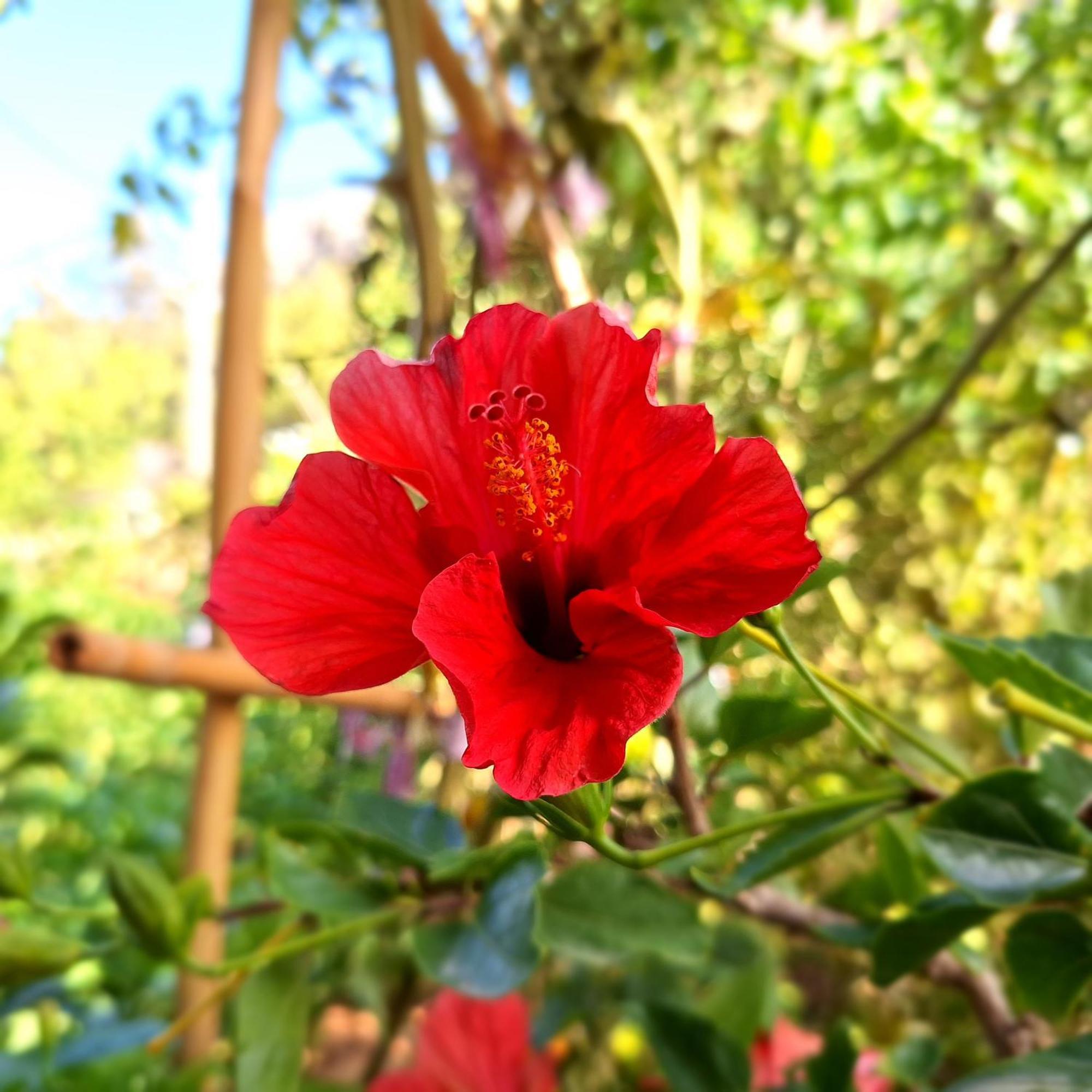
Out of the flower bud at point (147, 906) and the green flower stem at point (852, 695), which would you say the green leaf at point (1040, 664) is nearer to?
the green flower stem at point (852, 695)

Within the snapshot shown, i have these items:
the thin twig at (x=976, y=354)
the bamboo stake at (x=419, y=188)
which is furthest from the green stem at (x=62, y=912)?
the thin twig at (x=976, y=354)

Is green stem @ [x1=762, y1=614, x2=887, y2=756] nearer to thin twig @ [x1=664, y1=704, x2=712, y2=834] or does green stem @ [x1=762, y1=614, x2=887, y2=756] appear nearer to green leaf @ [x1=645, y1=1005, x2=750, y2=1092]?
thin twig @ [x1=664, y1=704, x2=712, y2=834]

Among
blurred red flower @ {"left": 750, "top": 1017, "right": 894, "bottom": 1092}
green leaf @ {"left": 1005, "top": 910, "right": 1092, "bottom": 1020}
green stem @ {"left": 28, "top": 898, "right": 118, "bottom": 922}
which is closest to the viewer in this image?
green leaf @ {"left": 1005, "top": 910, "right": 1092, "bottom": 1020}

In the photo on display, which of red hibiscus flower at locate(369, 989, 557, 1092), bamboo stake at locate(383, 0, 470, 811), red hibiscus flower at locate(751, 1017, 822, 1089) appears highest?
bamboo stake at locate(383, 0, 470, 811)

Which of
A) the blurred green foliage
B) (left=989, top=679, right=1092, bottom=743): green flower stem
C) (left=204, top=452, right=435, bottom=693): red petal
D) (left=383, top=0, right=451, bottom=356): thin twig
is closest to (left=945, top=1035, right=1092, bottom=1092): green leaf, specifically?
the blurred green foliage

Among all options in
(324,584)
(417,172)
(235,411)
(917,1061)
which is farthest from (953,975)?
(417,172)

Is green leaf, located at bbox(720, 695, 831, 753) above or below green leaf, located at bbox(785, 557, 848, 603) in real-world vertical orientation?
below

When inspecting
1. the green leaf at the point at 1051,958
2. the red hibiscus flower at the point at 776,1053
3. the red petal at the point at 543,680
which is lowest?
the red hibiscus flower at the point at 776,1053
